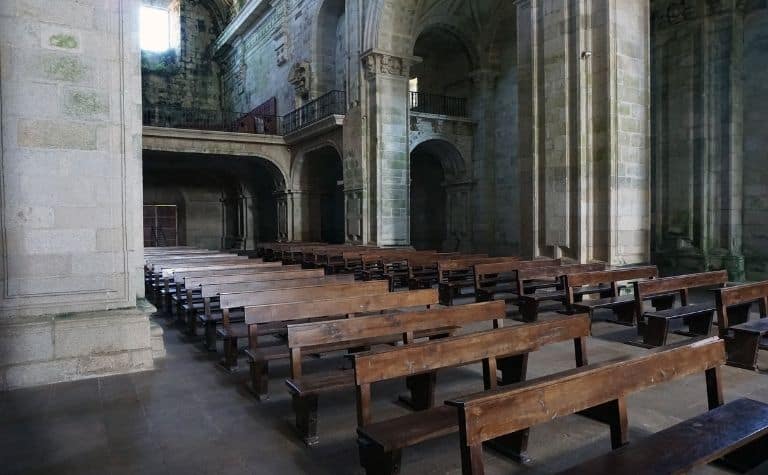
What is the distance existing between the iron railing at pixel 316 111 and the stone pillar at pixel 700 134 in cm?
958

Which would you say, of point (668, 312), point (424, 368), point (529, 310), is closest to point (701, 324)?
point (668, 312)

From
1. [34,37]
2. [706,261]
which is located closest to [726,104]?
[706,261]

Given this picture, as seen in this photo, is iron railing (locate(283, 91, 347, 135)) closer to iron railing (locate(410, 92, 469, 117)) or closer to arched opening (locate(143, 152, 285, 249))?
arched opening (locate(143, 152, 285, 249))

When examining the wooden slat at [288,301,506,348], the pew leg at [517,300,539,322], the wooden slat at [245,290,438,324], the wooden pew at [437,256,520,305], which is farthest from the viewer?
the wooden pew at [437,256,520,305]

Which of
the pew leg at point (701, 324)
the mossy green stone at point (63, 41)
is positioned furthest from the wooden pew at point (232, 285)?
the pew leg at point (701, 324)

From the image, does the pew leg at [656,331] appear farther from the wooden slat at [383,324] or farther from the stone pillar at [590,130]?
the stone pillar at [590,130]

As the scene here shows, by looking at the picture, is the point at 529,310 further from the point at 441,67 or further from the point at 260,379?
the point at 441,67

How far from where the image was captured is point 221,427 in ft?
11.5

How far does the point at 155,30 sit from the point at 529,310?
1109 inches

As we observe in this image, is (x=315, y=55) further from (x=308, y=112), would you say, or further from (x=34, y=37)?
(x=34, y=37)

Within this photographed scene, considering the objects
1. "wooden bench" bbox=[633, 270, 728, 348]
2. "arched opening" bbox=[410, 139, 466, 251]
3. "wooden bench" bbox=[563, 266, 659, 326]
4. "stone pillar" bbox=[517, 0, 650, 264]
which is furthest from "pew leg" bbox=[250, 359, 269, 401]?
"arched opening" bbox=[410, 139, 466, 251]

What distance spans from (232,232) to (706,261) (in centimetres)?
2105

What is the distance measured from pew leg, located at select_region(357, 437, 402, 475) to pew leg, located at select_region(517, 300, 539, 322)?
4.29m

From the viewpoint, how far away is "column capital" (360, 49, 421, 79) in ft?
51.1
